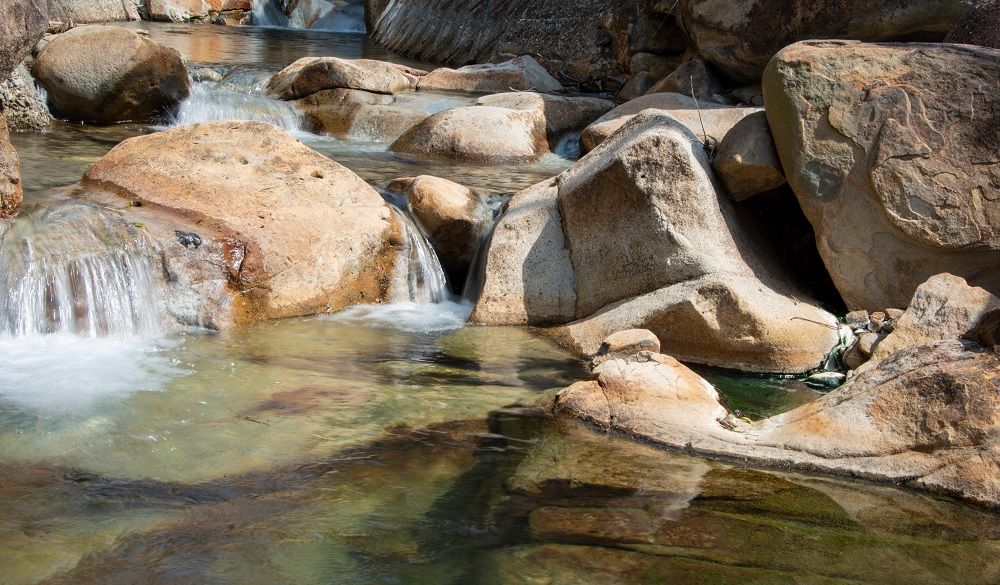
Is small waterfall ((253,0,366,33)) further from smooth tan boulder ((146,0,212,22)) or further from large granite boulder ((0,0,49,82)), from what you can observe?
large granite boulder ((0,0,49,82))

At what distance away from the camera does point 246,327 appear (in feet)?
18.3

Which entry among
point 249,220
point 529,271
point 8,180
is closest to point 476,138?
point 529,271

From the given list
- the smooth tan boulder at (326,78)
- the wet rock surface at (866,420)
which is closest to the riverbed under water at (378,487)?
the wet rock surface at (866,420)

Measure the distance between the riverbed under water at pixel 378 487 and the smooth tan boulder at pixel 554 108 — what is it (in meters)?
6.05

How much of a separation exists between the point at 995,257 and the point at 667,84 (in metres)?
6.43

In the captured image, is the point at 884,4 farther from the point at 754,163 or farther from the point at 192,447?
the point at 192,447

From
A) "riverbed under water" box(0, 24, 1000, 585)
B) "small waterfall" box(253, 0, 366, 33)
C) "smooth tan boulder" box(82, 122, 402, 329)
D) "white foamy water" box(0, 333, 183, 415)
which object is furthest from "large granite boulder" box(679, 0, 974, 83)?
"small waterfall" box(253, 0, 366, 33)

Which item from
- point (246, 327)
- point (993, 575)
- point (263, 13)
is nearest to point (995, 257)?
point (993, 575)

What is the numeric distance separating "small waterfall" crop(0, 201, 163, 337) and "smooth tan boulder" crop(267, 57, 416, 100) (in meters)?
6.35

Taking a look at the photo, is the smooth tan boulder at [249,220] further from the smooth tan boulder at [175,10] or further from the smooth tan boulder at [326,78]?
the smooth tan boulder at [175,10]

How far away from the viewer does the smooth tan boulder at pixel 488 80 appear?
13180 mm

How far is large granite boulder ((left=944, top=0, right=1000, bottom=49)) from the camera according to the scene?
750cm

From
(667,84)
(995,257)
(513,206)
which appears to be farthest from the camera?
(667,84)

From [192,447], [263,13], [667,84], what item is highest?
[263,13]
